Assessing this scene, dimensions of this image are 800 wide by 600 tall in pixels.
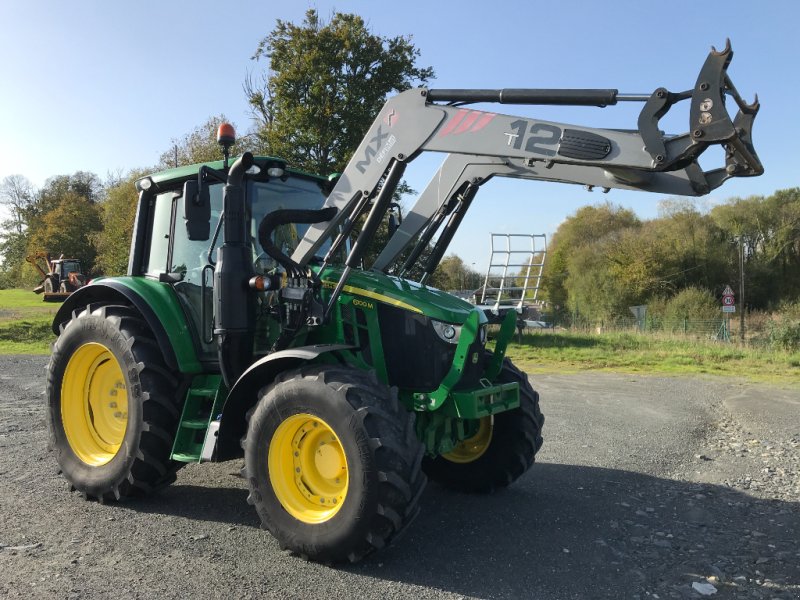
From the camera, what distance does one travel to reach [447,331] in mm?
4414

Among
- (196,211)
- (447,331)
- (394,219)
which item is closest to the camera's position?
(196,211)

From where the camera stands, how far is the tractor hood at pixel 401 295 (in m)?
4.43

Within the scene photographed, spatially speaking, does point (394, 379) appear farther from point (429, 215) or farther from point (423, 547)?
point (429, 215)

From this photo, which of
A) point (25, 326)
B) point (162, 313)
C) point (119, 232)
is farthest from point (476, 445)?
point (119, 232)

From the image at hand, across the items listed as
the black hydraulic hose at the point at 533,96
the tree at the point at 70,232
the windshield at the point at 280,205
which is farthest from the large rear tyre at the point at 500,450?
A: the tree at the point at 70,232

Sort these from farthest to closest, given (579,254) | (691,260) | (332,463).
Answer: (579,254), (691,260), (332,463)

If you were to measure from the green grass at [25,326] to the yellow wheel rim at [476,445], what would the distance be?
1641 centimetres

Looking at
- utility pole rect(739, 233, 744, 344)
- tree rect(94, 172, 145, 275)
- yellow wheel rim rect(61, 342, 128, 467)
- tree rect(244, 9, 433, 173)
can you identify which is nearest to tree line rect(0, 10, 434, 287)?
tree rect(244, 9, 433, 173)

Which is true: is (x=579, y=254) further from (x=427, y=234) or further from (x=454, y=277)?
(x=427, y=234)

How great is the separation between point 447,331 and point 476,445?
1.44m

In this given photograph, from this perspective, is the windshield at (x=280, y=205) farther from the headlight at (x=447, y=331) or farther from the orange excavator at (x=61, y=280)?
the orange excavator at (x=61, y=280)

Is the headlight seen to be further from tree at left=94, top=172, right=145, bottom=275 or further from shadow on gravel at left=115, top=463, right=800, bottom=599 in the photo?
tree at left=94, top=172, right=145, bottom=275

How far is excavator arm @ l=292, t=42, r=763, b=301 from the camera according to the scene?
3.43 meters

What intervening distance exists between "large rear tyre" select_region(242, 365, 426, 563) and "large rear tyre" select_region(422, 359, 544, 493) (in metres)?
1.54
